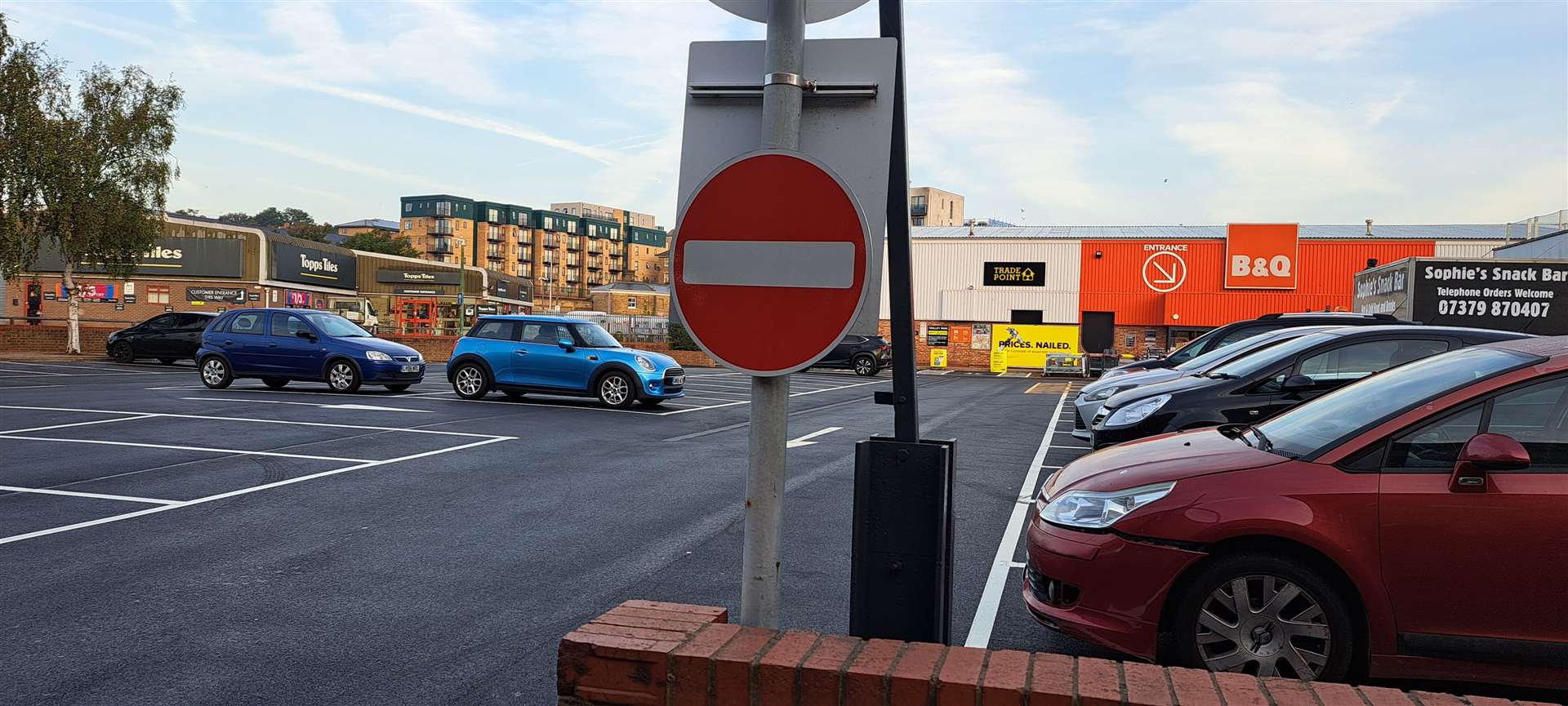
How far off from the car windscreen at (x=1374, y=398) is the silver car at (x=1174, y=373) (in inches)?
217

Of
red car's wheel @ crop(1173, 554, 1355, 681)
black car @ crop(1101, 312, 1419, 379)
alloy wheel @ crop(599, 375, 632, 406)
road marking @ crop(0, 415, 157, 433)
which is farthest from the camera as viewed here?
alloy wheel @ crop(599, 375, 632, 406)

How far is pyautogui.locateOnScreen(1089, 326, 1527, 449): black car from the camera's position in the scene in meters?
8.16

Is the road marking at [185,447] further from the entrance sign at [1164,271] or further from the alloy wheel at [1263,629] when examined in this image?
→ the entrance sign at [1164,271]

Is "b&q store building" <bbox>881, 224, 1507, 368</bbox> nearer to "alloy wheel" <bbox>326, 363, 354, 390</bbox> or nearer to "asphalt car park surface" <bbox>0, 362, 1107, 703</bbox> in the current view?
"alloy wheel" <bbox>326, 363, 354, 390</bbox>

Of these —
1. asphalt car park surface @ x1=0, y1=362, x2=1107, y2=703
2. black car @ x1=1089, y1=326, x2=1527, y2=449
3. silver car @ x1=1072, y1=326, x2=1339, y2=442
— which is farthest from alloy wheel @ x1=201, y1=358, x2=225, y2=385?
black car @ x1=1089, y1=326, x2=1527, y2=449

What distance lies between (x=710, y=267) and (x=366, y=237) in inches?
5353

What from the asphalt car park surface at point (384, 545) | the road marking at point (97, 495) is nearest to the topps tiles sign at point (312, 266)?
the asphalt car park surface at point (384, 545)

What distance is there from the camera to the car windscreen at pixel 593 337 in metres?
17.8

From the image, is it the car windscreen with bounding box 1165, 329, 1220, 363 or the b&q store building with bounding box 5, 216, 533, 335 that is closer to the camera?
the car windscreen with bounding box 1165, 329, 1220, 363

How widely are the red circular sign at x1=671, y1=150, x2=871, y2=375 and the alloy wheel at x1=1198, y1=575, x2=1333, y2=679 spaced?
7.09 ft

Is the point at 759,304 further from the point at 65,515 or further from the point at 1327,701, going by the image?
the point at 65,515

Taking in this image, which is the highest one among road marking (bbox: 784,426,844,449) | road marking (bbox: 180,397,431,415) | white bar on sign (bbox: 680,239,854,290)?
white bar on sign (bbox: 680,239,854,290)

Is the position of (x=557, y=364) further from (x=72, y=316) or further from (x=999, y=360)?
(x=999, y=360)

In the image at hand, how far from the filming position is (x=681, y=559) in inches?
241
